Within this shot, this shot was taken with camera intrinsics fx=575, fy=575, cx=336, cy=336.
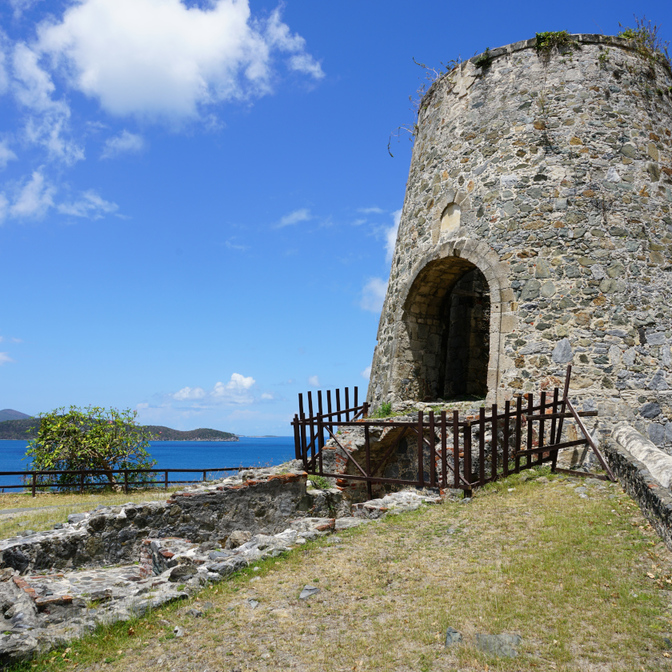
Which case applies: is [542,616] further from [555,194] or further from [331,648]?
[555,194]

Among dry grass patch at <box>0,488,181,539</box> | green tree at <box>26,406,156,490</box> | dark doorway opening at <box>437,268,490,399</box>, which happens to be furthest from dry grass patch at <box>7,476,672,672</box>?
green tree at <box>26,406,156,490</box>

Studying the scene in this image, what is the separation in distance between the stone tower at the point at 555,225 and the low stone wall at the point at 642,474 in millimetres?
999

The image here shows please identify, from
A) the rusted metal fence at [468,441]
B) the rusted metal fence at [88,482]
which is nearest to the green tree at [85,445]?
the rusted metal fence at [88,482]

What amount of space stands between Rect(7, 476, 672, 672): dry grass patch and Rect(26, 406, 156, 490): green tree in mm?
15572

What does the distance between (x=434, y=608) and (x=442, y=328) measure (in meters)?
9.14

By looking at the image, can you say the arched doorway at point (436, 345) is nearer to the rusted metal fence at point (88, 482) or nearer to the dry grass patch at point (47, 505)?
the dry grass patch at point (47, 505)

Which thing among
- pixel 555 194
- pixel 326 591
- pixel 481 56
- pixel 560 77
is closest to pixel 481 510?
pixel 326 591

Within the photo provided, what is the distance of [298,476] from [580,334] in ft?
18.5

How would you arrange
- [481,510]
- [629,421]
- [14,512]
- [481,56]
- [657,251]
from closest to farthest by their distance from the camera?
[481,510] < [629,421] < [657,251] < [481,56] < [14,512]

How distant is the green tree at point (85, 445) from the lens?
1981 cm

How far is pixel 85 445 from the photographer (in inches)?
787

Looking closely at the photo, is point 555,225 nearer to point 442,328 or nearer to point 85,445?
point 442,328

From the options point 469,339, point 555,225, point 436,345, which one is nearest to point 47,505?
point 436,345

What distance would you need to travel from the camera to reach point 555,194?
10828mm
